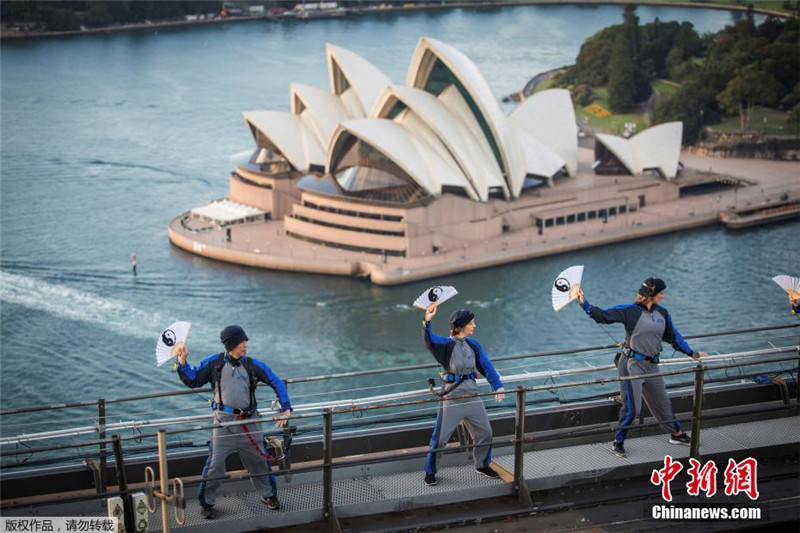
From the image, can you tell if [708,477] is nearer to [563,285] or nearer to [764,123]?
[563,285]

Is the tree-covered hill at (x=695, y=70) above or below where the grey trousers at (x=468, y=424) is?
below

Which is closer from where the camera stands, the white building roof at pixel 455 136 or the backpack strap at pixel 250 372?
the backpack strap at pixel 250 372

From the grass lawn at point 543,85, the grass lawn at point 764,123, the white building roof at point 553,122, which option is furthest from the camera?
the grass lawn at point 543,85

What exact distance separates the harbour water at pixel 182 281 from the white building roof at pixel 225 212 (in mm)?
1443

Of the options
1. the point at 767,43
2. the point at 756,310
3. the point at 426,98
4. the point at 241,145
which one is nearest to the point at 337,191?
the point at 426,98

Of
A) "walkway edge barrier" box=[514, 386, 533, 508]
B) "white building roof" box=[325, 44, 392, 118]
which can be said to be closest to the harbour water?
"walkway edge barrier" box=[514, 386, 533, 508]

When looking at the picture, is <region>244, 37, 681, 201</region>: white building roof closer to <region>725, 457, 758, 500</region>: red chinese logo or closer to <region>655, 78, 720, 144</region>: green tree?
<region>655, 78, 720, 144</region>: green tree

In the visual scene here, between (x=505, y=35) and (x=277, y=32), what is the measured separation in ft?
48.1

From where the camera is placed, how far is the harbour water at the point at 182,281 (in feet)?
84.2

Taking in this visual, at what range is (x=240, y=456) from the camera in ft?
21.6

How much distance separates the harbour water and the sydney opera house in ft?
4.29

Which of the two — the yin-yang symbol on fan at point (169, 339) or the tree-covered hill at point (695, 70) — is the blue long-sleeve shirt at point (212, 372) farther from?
the tree-covered hill at point (695, 70)

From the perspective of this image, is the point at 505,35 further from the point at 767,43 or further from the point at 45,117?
the point at 45,117

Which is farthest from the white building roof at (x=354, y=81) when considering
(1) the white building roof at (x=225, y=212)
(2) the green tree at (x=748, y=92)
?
(2) the green tree at (x=748, y=92)
